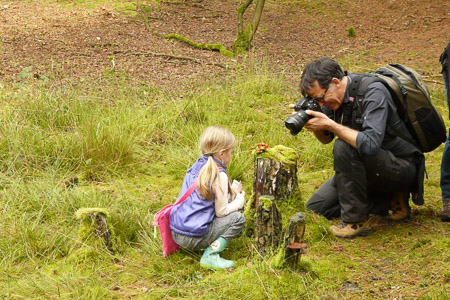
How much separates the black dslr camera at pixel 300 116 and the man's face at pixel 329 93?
45 millimetres

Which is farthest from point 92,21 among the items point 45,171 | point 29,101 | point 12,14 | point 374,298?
point 374,298

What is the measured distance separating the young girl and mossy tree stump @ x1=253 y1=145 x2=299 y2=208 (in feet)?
1.35

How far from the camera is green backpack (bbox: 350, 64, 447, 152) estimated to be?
380 centimetres

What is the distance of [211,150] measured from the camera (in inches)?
142

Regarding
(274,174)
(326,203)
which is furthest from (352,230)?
(274,174)

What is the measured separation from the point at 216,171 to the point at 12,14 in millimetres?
9707

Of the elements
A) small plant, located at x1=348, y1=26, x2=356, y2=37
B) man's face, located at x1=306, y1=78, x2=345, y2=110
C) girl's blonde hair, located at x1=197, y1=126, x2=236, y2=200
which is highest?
man's face, located at x1=306, y1=78, x2=345, y2=110

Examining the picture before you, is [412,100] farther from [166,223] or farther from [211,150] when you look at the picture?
[166,223]

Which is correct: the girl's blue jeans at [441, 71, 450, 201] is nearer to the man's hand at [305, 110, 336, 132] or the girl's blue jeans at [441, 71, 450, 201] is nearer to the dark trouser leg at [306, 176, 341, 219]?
the dark trouser leg at [306, 176, 341, 219]

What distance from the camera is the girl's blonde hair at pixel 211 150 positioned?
3432 millimetres

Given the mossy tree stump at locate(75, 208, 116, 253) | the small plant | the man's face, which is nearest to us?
the mossy tree stump at locate(75, 208, 116, 253)

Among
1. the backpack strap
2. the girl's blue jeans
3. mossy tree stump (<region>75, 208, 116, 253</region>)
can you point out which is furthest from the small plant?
mossy tree stump (<region>75, 208, 116, 253</region>)

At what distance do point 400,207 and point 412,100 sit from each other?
92cm

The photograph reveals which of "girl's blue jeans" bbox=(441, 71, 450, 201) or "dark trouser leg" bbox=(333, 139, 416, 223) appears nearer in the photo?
"dark trouser leg" bbox=(333, 139, 416, 223)
